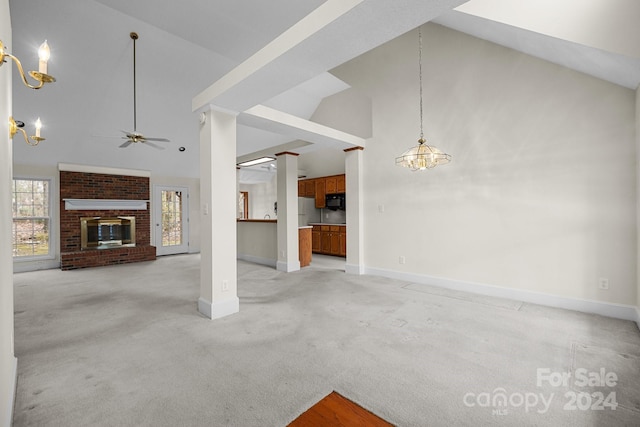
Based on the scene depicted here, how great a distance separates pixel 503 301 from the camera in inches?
141

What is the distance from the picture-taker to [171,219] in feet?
26.4

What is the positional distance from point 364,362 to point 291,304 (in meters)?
1.55

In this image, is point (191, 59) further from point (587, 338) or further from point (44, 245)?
point (587, 338)

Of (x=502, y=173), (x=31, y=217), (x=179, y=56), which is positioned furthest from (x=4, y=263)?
(x=31, y=217)

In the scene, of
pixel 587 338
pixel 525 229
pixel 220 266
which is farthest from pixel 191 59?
pixel 587 338

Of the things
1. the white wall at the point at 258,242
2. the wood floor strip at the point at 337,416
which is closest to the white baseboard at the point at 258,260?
the white wall at the point at 258,242

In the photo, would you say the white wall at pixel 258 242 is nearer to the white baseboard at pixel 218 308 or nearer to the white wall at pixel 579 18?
the white baseboard at pixel 218 308

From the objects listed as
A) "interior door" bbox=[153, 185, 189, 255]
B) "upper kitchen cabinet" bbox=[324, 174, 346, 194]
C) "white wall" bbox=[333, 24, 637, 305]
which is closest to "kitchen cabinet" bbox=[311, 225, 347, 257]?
"upper kitchen cabinet" bbox=[324, 174, 346, 194]

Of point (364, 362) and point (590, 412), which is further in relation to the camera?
point (364, 362)

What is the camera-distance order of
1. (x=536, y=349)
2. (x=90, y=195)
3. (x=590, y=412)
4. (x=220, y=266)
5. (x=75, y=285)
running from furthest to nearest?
(x=90, y=195), (x=75, y=285), (x=220, y=266), (x=536, y=349), (x=590, y=412)

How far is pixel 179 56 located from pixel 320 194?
462 centimetres

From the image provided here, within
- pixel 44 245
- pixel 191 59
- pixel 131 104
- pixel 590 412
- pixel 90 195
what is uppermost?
pixel 191 59

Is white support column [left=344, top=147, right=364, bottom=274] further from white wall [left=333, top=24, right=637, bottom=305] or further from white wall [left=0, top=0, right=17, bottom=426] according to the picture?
white wall [left=0, top=0, right=17, bottom=426]

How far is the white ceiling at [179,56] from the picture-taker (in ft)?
6.50
